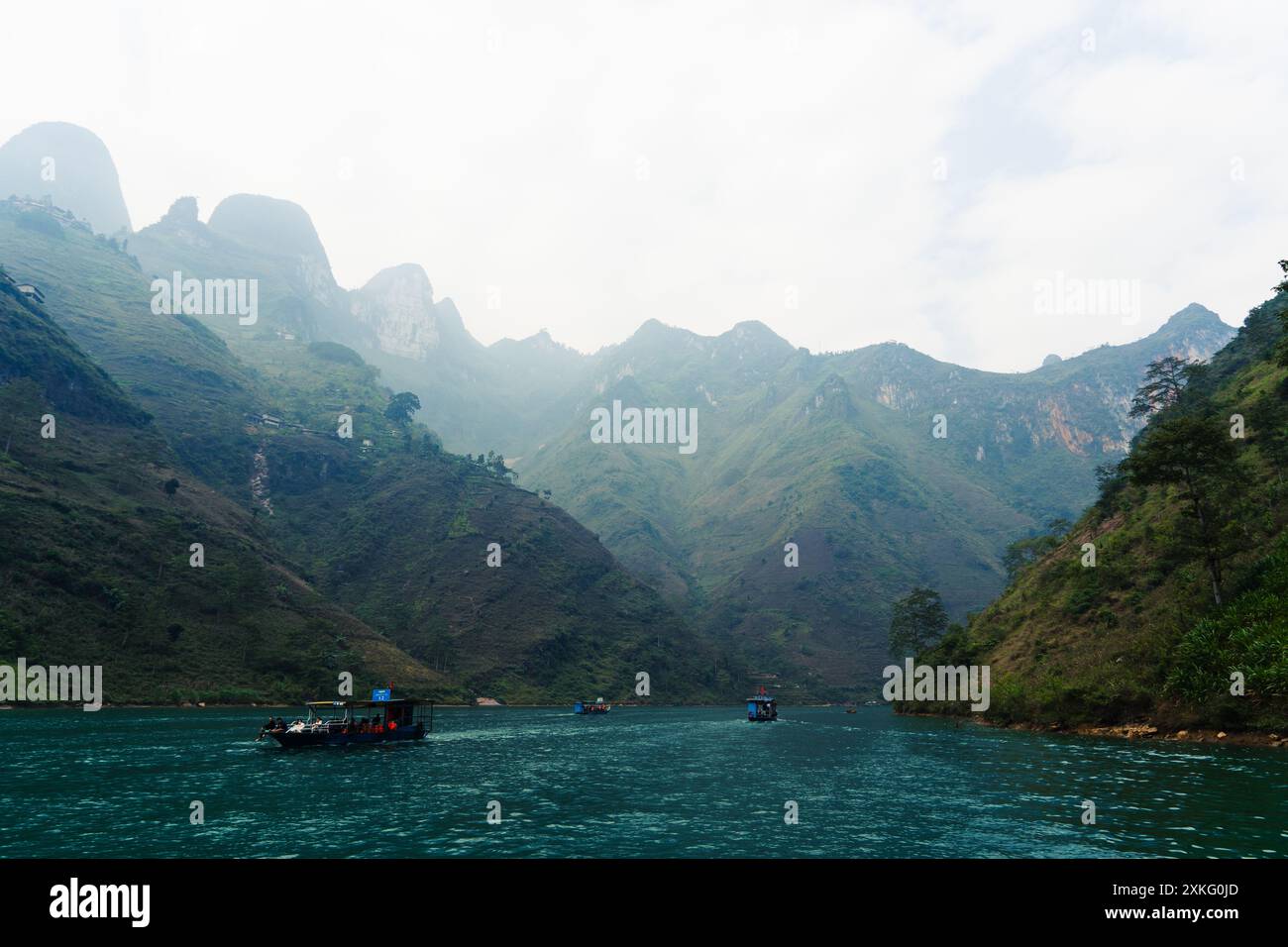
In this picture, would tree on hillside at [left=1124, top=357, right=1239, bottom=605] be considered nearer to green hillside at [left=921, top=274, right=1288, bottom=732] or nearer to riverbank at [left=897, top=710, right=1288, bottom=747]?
green hillside at [left=921, top=274, right=1288, bottom=732]

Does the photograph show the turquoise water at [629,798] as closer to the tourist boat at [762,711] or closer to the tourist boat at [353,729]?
the tourist boat at [353,729]

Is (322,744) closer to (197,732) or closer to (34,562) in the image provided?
(197,732)

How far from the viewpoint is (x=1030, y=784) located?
43469mm

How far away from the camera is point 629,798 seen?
42312 millimetres

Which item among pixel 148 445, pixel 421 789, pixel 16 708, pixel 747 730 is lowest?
pixel 747 730

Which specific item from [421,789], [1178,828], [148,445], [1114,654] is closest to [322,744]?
[421,789]

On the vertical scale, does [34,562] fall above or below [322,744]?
above

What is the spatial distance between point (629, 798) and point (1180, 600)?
5999 cm

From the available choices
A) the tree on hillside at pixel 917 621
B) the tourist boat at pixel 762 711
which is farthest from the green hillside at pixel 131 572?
the tree on hillside at pixel 917 621

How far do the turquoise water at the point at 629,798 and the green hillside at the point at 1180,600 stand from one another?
20.7ft

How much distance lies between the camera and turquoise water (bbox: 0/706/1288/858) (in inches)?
1164
